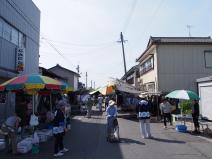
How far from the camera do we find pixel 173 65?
29.7 metres

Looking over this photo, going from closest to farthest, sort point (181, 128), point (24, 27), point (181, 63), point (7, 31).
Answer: point (181, 128), point (7, 31), point (24, 27), point (181, 63)

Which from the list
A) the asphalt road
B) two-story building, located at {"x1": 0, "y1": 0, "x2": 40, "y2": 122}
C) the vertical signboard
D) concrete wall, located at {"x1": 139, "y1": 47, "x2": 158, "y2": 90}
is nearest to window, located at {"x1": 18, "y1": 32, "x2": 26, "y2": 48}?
two-story building, located at {"x1": 0, "y1": 0, "x2": 40, "y2": 122}

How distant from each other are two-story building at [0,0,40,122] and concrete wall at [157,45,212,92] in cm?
1199

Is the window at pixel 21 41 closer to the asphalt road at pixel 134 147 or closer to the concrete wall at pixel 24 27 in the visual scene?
the concrete wall at pixel 24 27

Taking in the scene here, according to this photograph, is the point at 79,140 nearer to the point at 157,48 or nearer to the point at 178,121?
the point at 178,121

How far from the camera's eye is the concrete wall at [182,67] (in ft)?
96.9

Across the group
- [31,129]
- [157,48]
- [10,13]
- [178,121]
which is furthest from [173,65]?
[31,129]

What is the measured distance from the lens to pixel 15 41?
19.2 m

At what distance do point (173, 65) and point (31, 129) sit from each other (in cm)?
1880

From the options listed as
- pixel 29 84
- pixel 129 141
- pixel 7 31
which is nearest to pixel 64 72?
pixel 7 31

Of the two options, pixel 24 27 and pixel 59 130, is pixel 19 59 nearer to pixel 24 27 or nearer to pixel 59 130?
pixel 24 27

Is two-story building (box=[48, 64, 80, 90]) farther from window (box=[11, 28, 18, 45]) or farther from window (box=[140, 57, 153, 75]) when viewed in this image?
window (box=[11, 28, 18, 45])

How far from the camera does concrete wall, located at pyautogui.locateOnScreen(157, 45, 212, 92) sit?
96.9 feet

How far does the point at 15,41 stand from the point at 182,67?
16075 mm
